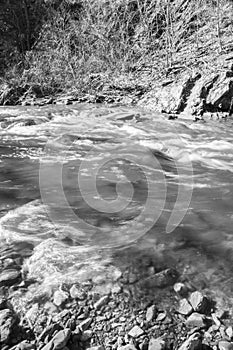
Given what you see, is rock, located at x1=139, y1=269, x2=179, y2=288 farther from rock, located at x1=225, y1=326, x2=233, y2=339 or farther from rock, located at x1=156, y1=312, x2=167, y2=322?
rock, located at x1=225, y1=326, x2=233, y2=339

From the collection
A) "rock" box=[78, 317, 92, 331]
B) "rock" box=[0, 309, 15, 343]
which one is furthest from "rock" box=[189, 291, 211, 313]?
"rock" box=[0, 309, 15, 343]

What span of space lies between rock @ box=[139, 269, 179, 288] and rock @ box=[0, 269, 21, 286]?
2.78ft

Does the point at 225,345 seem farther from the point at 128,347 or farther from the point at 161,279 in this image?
the point at 161,279

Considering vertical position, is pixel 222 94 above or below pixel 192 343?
above

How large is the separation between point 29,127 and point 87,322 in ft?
19.7

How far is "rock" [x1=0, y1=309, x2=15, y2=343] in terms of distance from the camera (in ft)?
6.88

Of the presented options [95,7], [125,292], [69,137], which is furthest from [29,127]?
[95,7]

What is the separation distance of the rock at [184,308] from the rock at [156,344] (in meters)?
0.25

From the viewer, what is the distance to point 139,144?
20.5 feet

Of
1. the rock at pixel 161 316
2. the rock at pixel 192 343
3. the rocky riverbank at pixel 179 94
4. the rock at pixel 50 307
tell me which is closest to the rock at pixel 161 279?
the rock at pixel 161 316

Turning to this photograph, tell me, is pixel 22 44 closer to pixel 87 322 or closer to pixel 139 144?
pixel 139 144

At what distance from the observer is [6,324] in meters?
2.16

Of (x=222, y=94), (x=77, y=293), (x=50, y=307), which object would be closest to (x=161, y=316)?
(x=77, y=293)

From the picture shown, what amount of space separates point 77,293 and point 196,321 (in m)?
0.75
